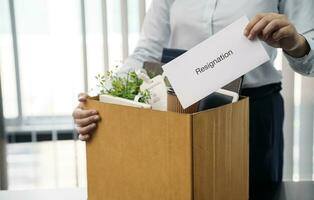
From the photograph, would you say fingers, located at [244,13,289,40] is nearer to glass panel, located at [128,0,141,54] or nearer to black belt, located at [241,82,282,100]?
black belt, located at [241,82,282,100]

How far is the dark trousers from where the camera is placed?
1.22 m

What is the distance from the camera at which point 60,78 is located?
1992 mm

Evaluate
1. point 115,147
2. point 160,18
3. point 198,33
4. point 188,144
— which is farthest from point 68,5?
point 188,144

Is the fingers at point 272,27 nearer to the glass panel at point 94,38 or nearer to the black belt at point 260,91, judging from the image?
the black belt at point 260,91

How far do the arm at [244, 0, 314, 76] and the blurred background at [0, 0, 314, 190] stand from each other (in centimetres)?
82

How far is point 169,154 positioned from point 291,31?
0.33 meters

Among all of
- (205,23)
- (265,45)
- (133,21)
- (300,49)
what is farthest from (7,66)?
(300,49)

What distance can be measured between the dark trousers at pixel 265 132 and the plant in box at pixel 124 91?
0.49m

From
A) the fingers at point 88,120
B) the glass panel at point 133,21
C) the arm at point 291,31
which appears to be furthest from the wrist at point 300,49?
the glass panel at point 133,21

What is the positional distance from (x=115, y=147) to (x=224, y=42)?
0.88 feet

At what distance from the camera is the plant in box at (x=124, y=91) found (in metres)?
0.77

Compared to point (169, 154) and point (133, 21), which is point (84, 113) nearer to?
point (169, 154)

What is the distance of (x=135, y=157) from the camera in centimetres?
75

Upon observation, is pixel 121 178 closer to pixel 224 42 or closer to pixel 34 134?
pixel 224 42
